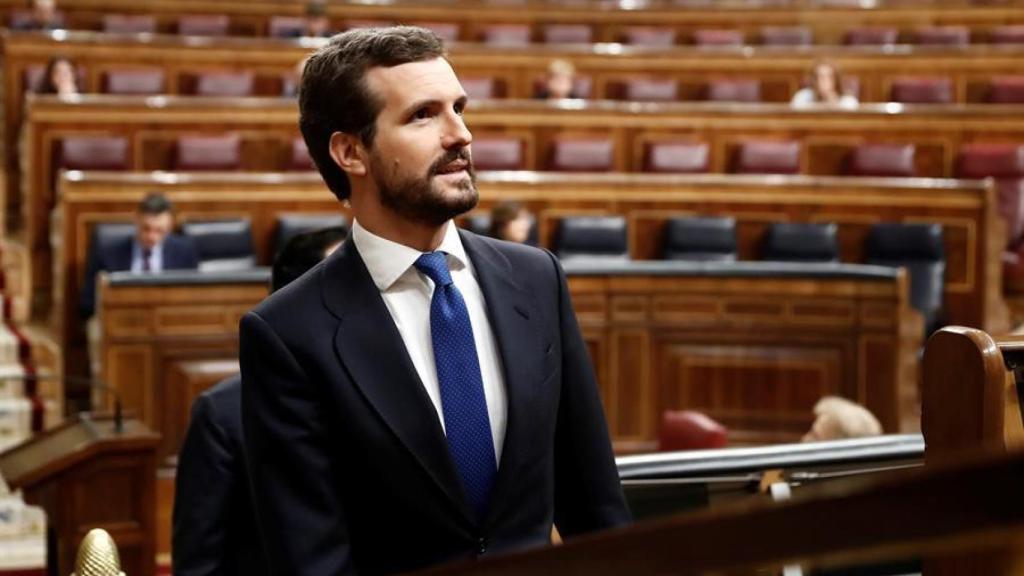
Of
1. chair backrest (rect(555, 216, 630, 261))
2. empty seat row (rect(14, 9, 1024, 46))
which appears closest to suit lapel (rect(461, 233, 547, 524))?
chair backrest (rect(555, 216, 630, 261))

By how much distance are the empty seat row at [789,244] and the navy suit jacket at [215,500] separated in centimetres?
326

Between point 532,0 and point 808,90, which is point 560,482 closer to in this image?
point 808,90

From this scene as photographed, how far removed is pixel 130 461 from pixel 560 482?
1613mm

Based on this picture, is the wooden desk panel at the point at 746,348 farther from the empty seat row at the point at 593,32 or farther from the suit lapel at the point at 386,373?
the empty seat row at the point at 593,32

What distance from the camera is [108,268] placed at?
4.39 m

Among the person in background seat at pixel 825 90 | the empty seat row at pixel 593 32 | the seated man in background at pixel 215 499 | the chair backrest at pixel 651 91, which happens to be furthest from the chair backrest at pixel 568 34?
the seated man in background at pixel 215 499

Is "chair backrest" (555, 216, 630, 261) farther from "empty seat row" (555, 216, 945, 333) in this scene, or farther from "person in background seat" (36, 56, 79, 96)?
"person in background seat" (36, 56, 79, 96)

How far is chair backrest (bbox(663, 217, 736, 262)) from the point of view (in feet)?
15.9

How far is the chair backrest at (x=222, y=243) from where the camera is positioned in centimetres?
458

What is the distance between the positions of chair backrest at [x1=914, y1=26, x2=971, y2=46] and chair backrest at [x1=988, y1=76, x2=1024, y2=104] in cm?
82

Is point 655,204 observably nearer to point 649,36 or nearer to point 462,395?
point 649,36

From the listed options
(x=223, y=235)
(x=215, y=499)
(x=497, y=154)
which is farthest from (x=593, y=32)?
(x=215, y=499)

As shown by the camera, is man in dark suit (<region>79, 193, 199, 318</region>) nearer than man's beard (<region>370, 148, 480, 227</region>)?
No

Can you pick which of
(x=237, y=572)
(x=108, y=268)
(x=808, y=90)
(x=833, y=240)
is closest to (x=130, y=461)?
(x=237, y=572)
